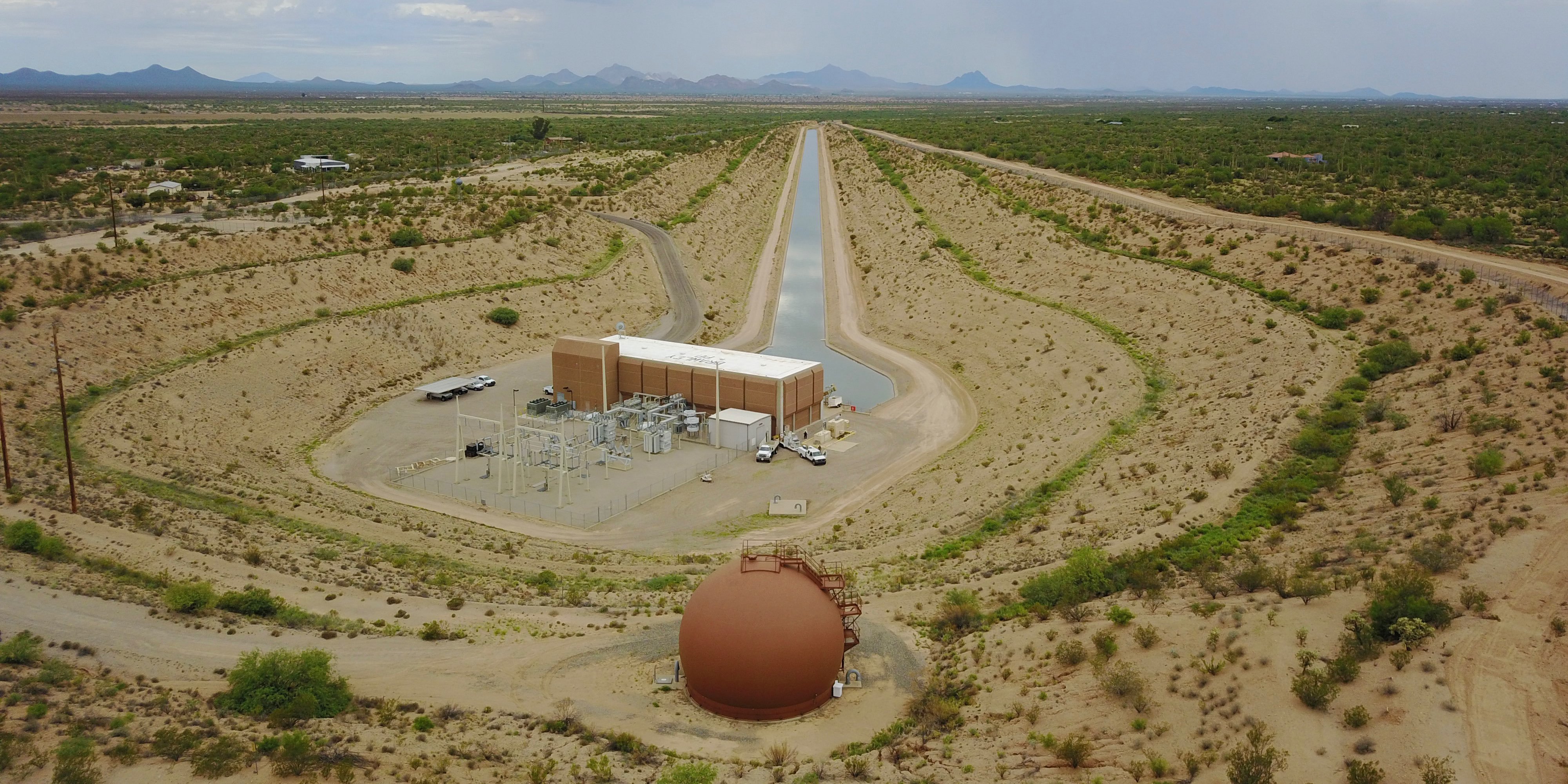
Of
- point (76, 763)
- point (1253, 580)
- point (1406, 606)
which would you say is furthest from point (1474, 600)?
point (76, 763)

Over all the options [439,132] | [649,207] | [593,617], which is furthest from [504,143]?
[593,617]

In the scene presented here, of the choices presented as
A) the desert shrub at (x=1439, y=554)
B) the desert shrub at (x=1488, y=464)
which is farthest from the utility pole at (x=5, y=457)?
the desert shrub at (x=1488, y=464)

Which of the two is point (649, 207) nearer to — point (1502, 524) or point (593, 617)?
point (593, 617)

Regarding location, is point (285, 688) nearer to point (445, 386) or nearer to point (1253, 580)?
point (1253, 580)

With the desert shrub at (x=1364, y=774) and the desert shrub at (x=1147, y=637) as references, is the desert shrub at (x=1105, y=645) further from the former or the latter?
the desert shrub at (x=1364, y=774)

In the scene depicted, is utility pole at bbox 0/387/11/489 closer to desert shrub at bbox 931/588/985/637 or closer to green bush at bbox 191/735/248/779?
green bush at bbox 191/735/248/779

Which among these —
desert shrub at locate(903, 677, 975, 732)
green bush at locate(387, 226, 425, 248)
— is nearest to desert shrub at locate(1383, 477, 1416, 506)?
desert shrub at locate(903, 677, 975, 732)
